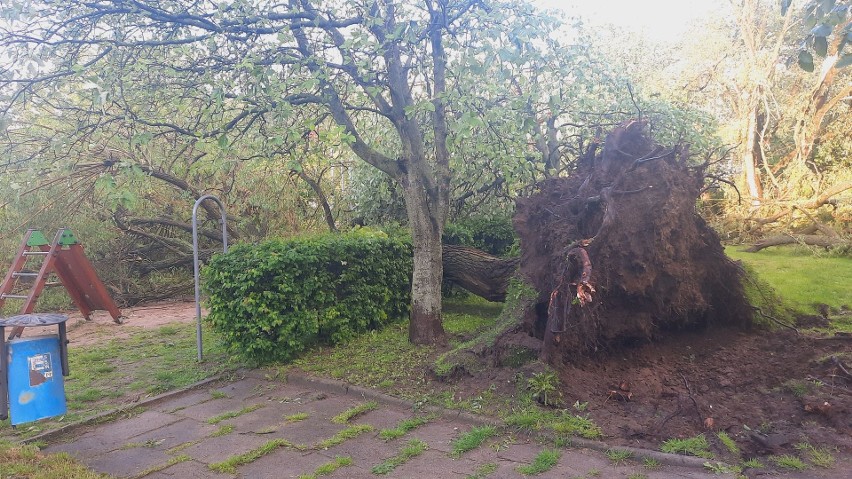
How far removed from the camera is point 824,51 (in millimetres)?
3320

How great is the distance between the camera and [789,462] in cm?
403

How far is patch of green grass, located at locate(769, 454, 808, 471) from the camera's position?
398 cm

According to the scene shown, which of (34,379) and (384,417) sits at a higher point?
(34,379)

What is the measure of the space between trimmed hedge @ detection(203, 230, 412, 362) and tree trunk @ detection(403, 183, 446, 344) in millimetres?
960

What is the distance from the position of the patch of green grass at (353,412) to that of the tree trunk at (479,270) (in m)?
4.14

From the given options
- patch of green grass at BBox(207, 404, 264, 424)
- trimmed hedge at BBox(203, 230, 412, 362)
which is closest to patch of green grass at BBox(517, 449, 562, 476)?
patch of green grass at BBox(207, 404, 264, 424)

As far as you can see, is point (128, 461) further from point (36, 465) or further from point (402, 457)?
point (402, 457)

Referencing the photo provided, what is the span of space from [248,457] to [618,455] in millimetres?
2799

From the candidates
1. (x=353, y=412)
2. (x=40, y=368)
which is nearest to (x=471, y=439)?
(x=353, y=412)

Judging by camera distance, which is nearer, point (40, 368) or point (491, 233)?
point (40, 368)

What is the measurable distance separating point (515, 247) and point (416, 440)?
535 centimetres

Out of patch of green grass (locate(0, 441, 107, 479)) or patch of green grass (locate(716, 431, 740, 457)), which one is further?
patch of green grass (locate(0, 441, 107, 479))

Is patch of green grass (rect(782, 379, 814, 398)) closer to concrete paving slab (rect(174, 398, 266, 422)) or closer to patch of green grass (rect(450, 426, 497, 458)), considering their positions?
patch of green grass (rect(450, 426, 497, 458))

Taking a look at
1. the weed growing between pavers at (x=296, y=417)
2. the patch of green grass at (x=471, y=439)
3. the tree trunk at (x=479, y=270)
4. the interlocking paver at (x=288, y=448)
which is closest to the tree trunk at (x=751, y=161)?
the tree trunk at (x=479, y=270)
